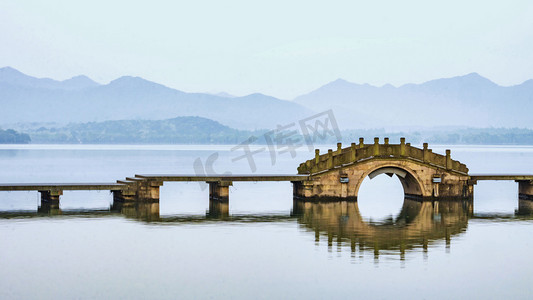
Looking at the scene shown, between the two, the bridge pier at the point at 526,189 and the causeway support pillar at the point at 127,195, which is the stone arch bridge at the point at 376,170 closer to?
the bridge pier at the point at 526,189

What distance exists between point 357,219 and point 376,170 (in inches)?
296

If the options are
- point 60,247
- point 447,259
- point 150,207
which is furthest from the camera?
point 150,207

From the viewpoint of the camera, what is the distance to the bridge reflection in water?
31.3 meters

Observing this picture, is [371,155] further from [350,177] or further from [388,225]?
[388,225]

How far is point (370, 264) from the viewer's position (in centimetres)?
2628

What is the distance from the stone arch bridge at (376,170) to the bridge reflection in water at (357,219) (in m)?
0.75

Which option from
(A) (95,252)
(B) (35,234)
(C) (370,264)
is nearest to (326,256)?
(C) (370,264)

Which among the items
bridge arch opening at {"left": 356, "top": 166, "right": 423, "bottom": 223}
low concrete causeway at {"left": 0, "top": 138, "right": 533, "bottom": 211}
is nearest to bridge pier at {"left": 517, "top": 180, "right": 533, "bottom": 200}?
low concrete causeway at {"left": 0, "top": 138, "right": 533, "bottom": 211}

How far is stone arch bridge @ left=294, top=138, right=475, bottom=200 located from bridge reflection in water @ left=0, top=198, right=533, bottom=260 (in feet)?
2.45

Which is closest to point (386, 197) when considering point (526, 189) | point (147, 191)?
point (526, 189)

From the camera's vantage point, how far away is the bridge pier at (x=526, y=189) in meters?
50.5

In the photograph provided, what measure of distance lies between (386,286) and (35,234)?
53.0 feet

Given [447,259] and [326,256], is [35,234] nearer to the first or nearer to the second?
[326,256]

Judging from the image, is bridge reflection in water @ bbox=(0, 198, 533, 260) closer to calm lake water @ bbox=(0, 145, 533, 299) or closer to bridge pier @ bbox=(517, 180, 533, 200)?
calm lake water @ bbox=(0, 145, 533, 299)
